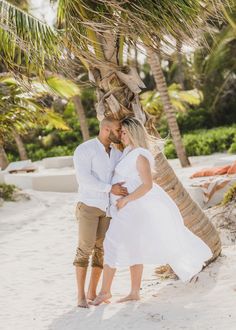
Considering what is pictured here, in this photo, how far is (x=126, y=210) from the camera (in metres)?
4.79

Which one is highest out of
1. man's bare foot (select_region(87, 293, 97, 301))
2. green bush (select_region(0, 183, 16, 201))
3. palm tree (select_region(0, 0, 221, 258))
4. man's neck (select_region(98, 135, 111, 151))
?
palm tree (select_region(0, 0, 221, 258))

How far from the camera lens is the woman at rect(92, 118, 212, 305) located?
4746mm

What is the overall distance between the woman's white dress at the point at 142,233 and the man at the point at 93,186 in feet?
0.30

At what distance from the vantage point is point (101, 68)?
5.79 m

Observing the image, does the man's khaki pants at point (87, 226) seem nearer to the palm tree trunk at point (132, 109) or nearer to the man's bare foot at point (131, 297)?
the man's bare foot at point (131, 297)

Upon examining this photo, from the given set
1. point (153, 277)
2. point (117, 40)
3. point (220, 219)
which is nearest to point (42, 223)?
point (220, 219)

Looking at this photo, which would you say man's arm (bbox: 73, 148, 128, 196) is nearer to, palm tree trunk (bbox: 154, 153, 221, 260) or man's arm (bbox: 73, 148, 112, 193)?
man's arm (bbox: 73, 148, 112, 193)

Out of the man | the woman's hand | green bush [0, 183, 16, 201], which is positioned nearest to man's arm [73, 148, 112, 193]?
the man

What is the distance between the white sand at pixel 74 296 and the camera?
4.37 meters

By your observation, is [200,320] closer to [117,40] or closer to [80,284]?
[80,284]

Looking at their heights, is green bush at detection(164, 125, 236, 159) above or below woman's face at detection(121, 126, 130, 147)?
below

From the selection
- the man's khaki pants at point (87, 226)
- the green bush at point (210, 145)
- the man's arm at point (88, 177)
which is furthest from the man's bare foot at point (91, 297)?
the green bush at point (210, 145)

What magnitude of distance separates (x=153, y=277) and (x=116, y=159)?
1750mm

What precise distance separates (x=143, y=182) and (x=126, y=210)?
0.92 ft
